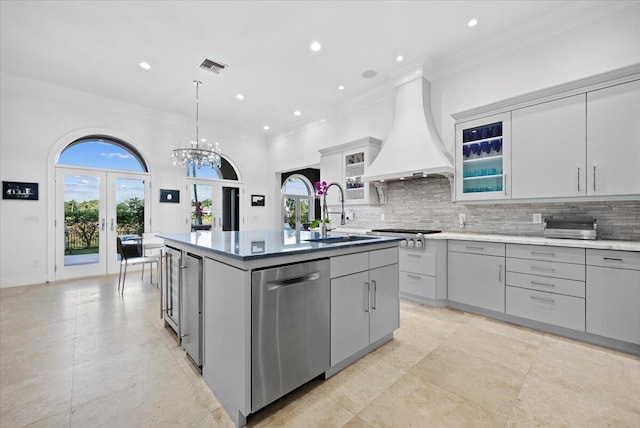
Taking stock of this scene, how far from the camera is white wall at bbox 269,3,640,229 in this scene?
2.72 meters

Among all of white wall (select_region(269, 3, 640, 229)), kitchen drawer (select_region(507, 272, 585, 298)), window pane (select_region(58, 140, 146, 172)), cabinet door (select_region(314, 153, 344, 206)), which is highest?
white wall (select_region(269, 3, 640, 229))

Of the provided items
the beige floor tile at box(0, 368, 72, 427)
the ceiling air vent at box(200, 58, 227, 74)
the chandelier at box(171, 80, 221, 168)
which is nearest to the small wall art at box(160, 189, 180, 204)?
the chandelier at box(171, 80, 221, 168)

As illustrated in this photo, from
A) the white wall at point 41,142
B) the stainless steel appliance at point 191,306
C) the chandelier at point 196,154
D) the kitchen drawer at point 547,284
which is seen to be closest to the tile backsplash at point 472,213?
the kitchen drawer at point 547,284

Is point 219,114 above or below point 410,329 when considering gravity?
above

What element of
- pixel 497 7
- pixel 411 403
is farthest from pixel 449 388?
pixel 497 7

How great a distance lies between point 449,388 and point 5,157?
21.1 ft

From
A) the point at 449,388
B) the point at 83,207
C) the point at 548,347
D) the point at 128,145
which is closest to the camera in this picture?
the point at 449,388

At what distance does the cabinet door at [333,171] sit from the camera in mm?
4941

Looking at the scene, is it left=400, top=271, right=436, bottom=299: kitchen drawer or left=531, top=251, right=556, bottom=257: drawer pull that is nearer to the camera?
left=531, top=251, right=556, bottom=257: drawer pull

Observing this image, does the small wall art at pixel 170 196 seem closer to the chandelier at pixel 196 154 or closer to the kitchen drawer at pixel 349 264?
the chandelier at pixel 196 154

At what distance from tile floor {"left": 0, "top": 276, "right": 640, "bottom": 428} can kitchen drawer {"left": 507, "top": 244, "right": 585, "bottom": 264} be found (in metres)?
0.72

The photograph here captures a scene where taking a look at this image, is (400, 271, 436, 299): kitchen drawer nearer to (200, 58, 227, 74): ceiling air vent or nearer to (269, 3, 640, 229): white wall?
(269, 3, 640, 229): white wall

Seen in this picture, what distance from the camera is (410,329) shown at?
2.78 meters

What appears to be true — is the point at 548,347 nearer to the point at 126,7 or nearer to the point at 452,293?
the point at 452,293
